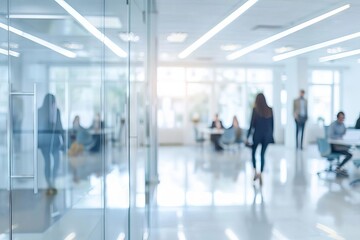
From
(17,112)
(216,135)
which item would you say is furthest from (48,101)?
(216,135)

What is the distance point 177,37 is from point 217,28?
1442mm

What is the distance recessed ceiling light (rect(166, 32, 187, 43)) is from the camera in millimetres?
9432

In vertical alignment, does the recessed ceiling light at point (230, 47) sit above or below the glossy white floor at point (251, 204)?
above

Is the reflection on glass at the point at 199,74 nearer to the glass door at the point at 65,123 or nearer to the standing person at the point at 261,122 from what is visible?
the glass door at the point at 65,123

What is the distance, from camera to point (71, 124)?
38.0 ft

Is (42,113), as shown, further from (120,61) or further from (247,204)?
(247,204)

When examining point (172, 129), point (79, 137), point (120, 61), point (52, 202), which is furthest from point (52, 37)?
point (172, 129)

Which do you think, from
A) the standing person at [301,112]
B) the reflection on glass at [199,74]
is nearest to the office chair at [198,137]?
the reflection on glass at [199,74]

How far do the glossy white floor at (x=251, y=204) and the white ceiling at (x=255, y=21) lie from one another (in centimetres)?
334

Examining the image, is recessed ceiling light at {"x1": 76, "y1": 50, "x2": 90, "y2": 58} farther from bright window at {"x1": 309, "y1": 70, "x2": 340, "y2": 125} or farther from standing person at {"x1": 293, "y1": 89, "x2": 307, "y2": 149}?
bright window at {"x1": 309, "y1": 70, "x2": 340, "y2": 125}

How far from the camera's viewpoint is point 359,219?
187 inches

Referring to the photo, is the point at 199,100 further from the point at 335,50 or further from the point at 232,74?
the point at 335,50

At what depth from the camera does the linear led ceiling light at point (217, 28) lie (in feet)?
22.4

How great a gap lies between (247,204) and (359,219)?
1514mm
